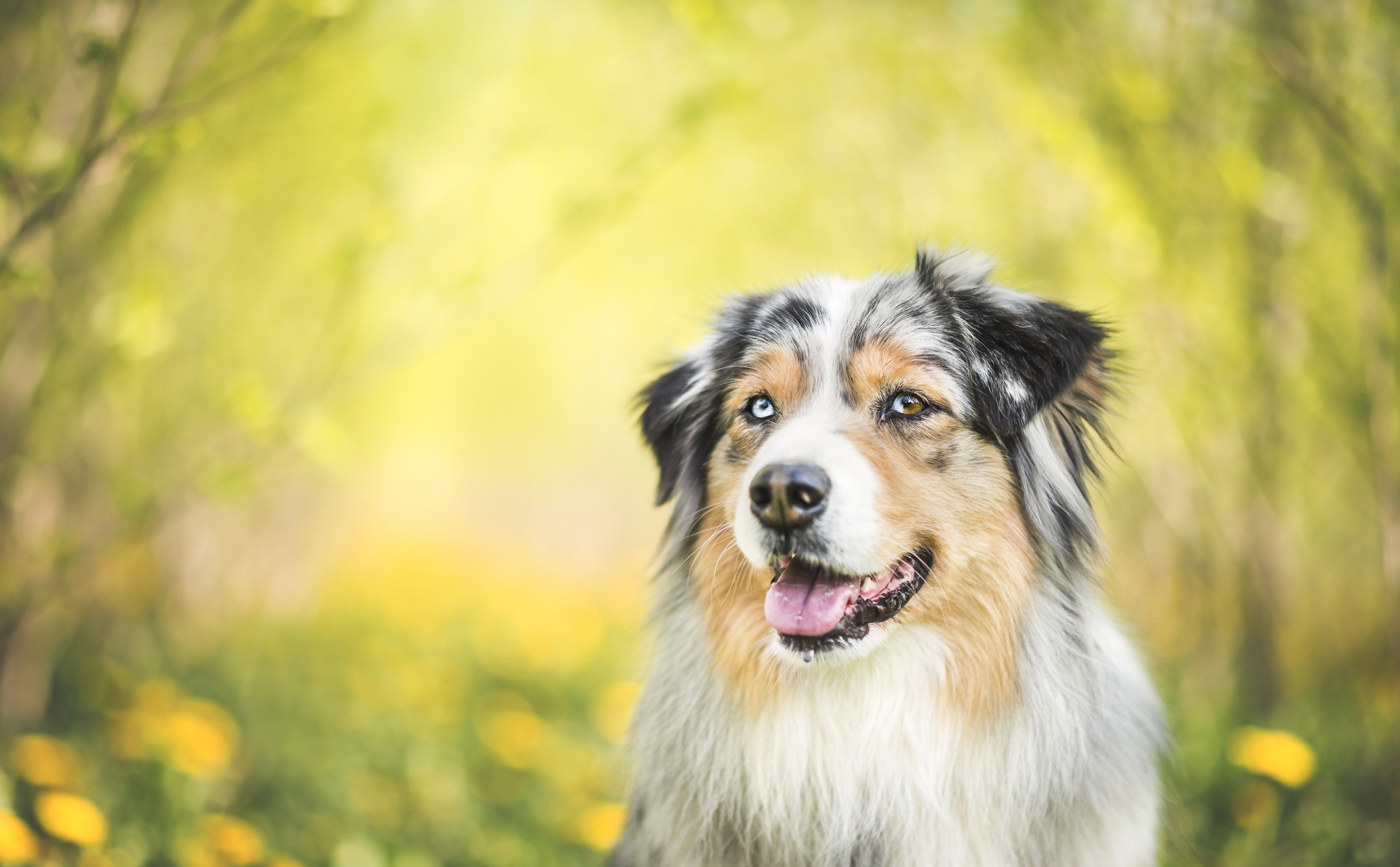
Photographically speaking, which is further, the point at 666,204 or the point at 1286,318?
the point at 666,204

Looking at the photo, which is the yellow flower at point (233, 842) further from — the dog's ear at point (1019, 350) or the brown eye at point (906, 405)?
the dog's ear at point (1019, 350)

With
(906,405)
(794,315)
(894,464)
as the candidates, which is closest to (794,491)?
(894,464)

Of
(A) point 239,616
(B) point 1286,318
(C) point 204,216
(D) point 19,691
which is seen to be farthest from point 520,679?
(B) point 1286,318

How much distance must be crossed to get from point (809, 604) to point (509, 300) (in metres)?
3.18

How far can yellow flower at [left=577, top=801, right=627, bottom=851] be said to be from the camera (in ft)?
11.9

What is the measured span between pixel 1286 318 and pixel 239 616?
21.2 ft

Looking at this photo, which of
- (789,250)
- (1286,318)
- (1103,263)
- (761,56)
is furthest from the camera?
(789,250)

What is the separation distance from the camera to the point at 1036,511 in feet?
7.76

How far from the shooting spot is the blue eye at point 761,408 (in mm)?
2525

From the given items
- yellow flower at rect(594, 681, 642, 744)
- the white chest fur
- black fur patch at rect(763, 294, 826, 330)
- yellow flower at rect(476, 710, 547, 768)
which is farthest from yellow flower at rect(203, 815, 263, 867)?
black fur patch at rect(763, 294, 826, 330)

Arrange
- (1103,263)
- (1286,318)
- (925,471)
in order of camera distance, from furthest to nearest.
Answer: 1. (1103,263)
2. (1286,318)
3. (925,471)

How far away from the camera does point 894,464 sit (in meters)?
2.26

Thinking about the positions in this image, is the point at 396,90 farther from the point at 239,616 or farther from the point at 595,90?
the point at 239,616

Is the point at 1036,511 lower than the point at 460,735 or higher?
higher
